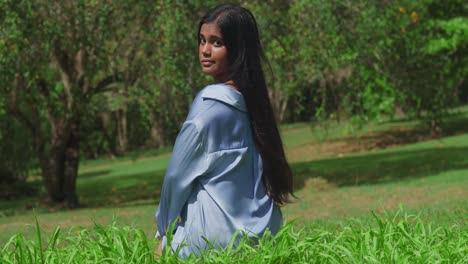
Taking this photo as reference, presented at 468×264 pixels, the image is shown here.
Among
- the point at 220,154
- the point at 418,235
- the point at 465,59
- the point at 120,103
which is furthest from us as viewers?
the point at 465,59

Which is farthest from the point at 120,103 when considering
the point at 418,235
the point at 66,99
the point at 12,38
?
the point at 418,235

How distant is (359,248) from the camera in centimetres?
498

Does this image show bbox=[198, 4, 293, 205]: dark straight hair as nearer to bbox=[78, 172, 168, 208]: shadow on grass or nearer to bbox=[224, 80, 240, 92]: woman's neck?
bbox=[224, 80, 240, 92]: woman's neck

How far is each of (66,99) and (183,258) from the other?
47.9 feet

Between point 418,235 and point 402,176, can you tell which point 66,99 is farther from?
point 418,235

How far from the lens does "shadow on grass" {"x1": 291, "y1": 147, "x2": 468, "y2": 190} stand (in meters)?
22.4

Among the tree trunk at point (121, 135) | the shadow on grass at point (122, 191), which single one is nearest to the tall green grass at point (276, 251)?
the shadow on grass at point (122, 191)

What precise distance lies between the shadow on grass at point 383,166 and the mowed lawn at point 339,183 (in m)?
0.03

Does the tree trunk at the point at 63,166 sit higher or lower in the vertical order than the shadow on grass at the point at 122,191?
higher

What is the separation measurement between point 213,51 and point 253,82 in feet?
0.97

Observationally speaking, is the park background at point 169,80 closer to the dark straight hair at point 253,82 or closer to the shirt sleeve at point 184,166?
the dark straight hair at point 253,82

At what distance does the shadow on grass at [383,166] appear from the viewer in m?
22.4

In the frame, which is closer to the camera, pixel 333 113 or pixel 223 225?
pixel 223 225

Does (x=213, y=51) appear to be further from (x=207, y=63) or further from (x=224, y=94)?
(x=224, y=94)
